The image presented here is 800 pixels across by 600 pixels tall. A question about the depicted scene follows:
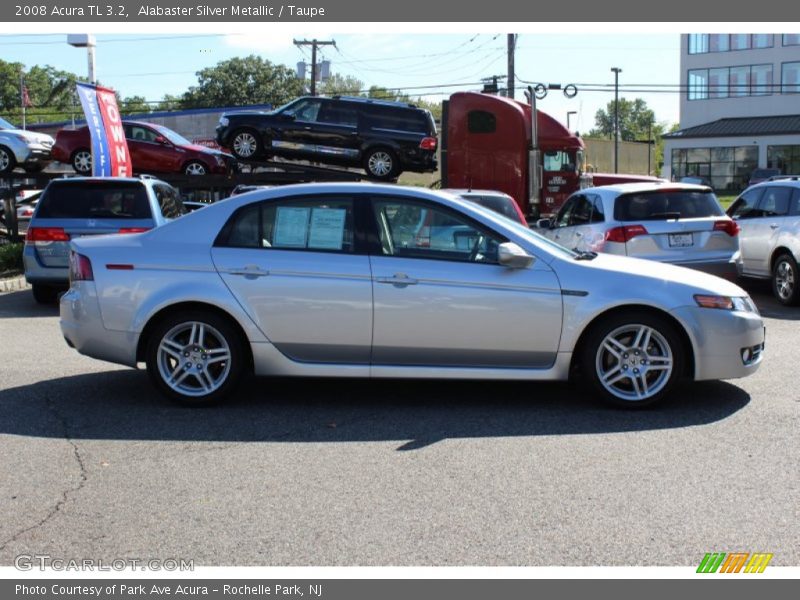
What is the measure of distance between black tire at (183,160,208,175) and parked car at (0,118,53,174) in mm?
3311

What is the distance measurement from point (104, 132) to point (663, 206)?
11302 mm

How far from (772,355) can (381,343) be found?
14.0 ft

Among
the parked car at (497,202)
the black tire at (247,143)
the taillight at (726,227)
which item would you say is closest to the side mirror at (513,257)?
the parked car at (497,202)

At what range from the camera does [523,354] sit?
6.54 metres

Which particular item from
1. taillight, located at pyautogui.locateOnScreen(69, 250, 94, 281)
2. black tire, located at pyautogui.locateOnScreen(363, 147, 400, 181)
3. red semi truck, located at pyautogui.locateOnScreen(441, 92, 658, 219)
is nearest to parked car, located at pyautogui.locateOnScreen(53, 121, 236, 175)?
black tire, located at pyautogui.locateOnScreen(363, 147, 400, 181)

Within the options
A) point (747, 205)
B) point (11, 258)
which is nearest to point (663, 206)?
point (747, 205)

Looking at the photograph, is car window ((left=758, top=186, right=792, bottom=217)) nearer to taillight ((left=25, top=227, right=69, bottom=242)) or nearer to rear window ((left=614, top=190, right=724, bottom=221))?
rear window ((left=614, top=190, right=724, bottom=221))

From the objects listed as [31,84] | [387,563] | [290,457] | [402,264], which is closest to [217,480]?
[290,457]

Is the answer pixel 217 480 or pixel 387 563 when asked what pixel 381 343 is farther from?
pixel 387 563

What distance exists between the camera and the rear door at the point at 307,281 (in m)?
6.53

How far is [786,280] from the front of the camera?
40.8ft

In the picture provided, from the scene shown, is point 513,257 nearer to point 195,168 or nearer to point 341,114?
point 341,114

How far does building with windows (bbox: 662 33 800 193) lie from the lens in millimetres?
66125

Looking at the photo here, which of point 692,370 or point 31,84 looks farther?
point 31,84
